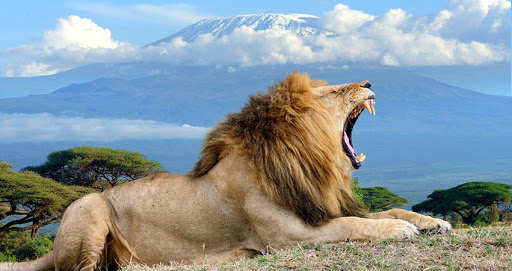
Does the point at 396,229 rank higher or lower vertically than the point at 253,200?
lower

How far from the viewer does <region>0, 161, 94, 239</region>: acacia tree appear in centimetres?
2292

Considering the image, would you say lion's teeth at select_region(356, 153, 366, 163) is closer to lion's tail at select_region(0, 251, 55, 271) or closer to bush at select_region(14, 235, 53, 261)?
lion's tail at select_region(0, 251, 55, 271)

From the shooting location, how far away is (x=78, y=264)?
5617mm

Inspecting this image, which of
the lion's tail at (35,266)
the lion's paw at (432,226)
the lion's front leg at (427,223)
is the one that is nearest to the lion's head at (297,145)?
the lion's front leg at (427,223)

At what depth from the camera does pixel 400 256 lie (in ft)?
14.5

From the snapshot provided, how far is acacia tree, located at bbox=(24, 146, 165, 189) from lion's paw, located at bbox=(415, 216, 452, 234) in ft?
75.1

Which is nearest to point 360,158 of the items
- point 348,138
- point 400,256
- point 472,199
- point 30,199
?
point 348,138

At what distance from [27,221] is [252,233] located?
843 inches

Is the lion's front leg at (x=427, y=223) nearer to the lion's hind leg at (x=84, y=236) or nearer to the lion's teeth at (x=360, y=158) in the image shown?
the lion's teeth at (x=360, y=158)

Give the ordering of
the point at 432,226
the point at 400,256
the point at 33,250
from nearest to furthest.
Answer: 1. the point at 400,256
2. the point at 432,226
3. the point at 33,250

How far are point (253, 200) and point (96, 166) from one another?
78.5 feet

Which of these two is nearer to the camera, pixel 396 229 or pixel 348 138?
pixel 396 229

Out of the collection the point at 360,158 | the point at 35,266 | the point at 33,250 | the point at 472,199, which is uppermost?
the point at 360,158

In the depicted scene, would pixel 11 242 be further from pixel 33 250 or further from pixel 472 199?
pixel 472 199
